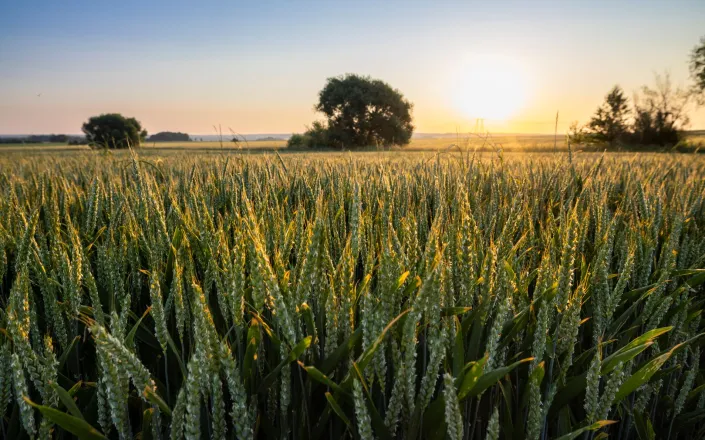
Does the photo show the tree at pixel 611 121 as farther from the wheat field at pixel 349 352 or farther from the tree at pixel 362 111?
the wheat field at pixel 349 352

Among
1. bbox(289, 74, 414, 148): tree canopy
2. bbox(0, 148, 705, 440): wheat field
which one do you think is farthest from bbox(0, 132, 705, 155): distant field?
bbox(289, 74, 414, 148): tree canopy

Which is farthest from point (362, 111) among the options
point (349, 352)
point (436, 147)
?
point (349, 352)

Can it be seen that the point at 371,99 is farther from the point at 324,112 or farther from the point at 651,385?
the point at 651,385

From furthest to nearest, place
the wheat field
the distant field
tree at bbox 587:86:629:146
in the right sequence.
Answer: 1. tree at bbox 587:86:629:146
2. the distant field
3. the wheat field

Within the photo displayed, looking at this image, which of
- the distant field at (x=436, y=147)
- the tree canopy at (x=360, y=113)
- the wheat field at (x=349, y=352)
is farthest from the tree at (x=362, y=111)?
the wheat field at (x=349, y=352)

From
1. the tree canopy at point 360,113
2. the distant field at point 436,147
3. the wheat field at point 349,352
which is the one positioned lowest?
the wheat field at point 349,352

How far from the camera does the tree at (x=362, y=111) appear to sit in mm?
40688

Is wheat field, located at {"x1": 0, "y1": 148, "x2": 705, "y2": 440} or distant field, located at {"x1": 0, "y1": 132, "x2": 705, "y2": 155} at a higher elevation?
distant field, located at {"x1": 0, "y1": 132, "x2": 705, "y2": 155}

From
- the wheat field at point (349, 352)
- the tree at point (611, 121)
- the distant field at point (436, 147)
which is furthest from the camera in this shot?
the tree at point (611, 121)

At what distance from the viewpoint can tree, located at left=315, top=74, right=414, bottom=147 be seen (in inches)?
1602

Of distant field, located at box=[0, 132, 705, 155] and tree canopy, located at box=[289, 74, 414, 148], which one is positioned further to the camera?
tree canopy, located at box=[289, 74, 414, 148]

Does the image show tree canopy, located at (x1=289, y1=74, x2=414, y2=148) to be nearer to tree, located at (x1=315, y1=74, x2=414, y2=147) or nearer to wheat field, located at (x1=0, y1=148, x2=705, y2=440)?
tree, located at (x1=315, y1=74, x2=414, y2=147)

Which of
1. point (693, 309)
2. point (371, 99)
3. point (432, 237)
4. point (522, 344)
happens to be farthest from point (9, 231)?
point (371, 99)

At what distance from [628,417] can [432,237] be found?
829 millimetres
